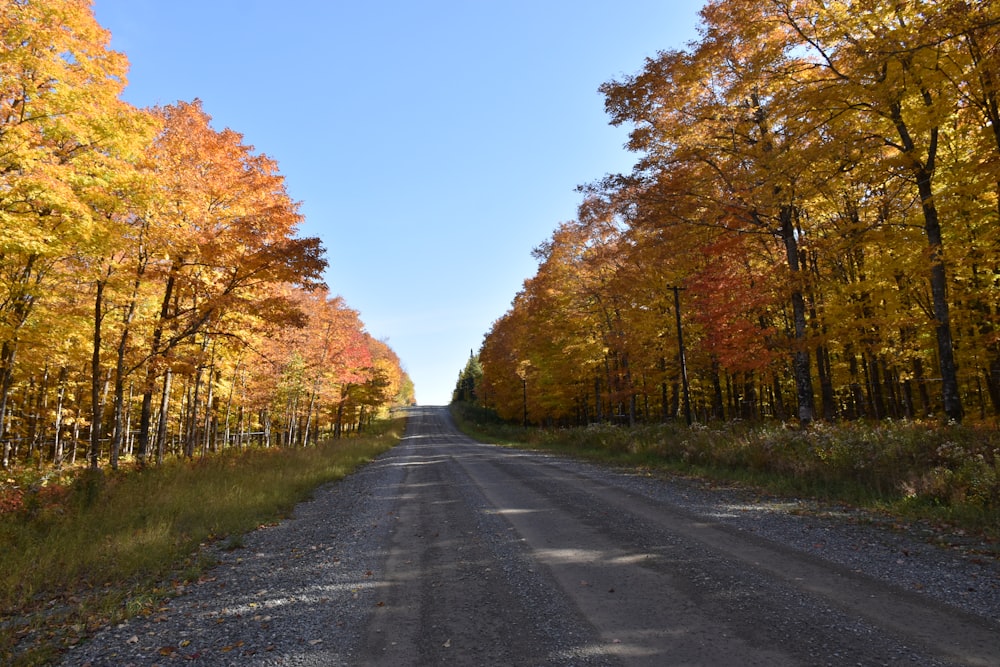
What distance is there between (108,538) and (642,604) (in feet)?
26.1

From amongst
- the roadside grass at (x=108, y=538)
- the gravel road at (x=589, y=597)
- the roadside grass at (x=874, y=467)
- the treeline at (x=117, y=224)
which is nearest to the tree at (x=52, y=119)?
the treeline at (x=117, y=224)

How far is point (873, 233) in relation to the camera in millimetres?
12891

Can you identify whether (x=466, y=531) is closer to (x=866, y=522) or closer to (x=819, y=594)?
(x=819, y=594)

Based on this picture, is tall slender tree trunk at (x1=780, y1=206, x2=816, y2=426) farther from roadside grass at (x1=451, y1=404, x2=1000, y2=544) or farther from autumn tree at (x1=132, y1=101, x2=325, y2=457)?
autumn tree at (x1=132, y1=101, x2=325, y2=457)

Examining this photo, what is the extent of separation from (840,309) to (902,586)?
13.7 m

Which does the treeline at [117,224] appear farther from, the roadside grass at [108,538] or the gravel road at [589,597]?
the gravel road at [589,597]

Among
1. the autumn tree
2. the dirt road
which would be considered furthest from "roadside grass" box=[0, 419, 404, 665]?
the autumn tree

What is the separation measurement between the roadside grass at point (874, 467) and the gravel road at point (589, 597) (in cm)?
124

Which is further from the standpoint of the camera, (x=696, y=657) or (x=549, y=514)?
(x=549, y=514)

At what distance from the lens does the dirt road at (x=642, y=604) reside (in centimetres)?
366

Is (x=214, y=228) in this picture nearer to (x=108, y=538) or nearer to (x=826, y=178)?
(x=108, y=538)

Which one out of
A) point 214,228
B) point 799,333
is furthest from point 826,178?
point 214,228

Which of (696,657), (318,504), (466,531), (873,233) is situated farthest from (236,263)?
(873,233)

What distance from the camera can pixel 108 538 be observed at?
7.57 m
